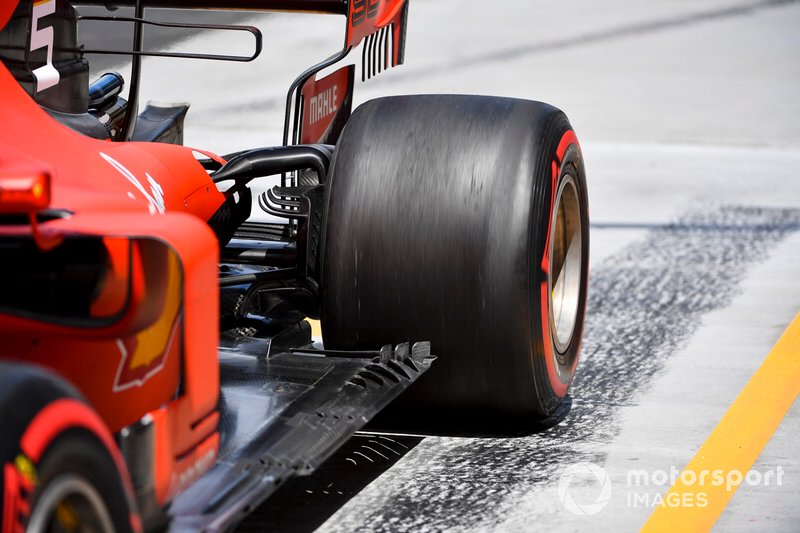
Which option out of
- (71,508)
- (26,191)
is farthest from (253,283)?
(71,508)

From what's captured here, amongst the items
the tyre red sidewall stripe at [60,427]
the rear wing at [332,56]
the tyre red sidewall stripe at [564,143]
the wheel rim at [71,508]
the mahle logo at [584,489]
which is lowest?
the mahle logo at [584,489]

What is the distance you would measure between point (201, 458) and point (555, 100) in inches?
332

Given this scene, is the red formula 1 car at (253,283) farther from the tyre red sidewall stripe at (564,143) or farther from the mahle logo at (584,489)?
the mahle logo at (584,489)

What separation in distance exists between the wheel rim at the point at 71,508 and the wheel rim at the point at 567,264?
8.14ft

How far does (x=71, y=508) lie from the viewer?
2326mm

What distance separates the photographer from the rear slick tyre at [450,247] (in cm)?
386

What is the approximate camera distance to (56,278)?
2.66 m

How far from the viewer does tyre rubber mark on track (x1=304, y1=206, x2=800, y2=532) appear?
3.76m

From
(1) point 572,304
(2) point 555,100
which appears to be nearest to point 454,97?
(1) point 572,304

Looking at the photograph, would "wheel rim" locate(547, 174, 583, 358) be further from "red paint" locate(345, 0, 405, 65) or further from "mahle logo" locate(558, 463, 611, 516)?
"red paint" locate(345, 0, 405, 65)

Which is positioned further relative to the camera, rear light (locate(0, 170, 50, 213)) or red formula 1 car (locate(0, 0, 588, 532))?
red formula 1 car (locate(0, 0, 588, 532))

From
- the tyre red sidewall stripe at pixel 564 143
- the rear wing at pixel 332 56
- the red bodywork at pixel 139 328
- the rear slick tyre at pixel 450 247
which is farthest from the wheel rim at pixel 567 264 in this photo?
the red bodywork at pixel 139 328

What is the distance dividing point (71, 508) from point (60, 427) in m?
0.16

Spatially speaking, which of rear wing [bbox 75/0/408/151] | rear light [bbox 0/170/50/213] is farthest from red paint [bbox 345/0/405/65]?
rear light [bbox 0/170/50/213]
